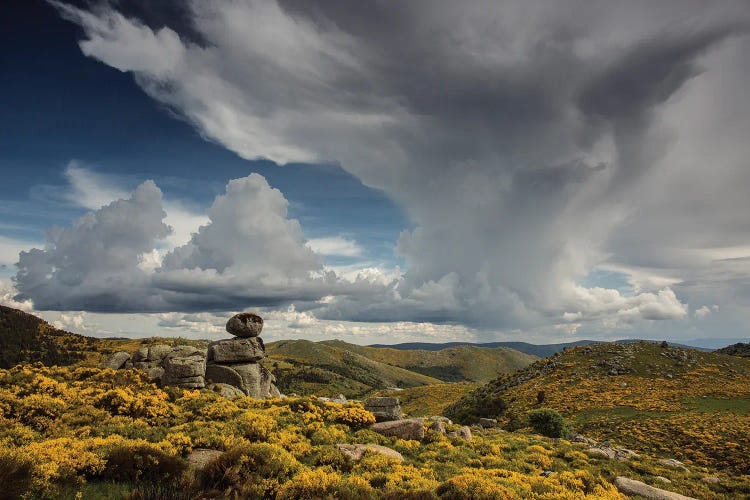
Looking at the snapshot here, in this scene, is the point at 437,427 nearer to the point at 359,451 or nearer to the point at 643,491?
the point at 359,451

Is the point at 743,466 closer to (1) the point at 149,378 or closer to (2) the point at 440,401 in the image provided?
(1) the point at 149,378

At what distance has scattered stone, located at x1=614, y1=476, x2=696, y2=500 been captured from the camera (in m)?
21.4

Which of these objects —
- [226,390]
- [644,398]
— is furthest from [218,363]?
[644,398]

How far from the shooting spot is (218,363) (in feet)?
147

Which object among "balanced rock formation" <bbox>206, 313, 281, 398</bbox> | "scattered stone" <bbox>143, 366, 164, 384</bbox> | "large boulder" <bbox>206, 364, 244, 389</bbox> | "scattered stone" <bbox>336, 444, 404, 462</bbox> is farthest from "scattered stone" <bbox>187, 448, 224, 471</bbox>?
"balanced rock formation" <bbox>206, 313, 281, 398</bbox>

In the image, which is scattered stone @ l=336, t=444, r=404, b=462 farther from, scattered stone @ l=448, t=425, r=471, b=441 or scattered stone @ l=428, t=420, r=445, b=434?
scattered stone @ l=448, t=425, r=471, b=441

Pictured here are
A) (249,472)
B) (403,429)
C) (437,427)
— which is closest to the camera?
(249,472)

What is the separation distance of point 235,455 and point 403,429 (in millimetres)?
15410

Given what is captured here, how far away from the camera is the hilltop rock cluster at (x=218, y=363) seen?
3738 centimetres

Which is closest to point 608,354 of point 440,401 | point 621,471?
point 440,401

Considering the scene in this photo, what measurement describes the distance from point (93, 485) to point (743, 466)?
165ft

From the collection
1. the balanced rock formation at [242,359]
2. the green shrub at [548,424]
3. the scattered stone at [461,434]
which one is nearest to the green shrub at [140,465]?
the scattered stone at [461,434]

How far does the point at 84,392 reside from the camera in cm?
2616

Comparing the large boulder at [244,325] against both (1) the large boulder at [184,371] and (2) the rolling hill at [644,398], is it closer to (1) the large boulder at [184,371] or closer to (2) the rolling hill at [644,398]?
(1) the large boulder at [184,371]
